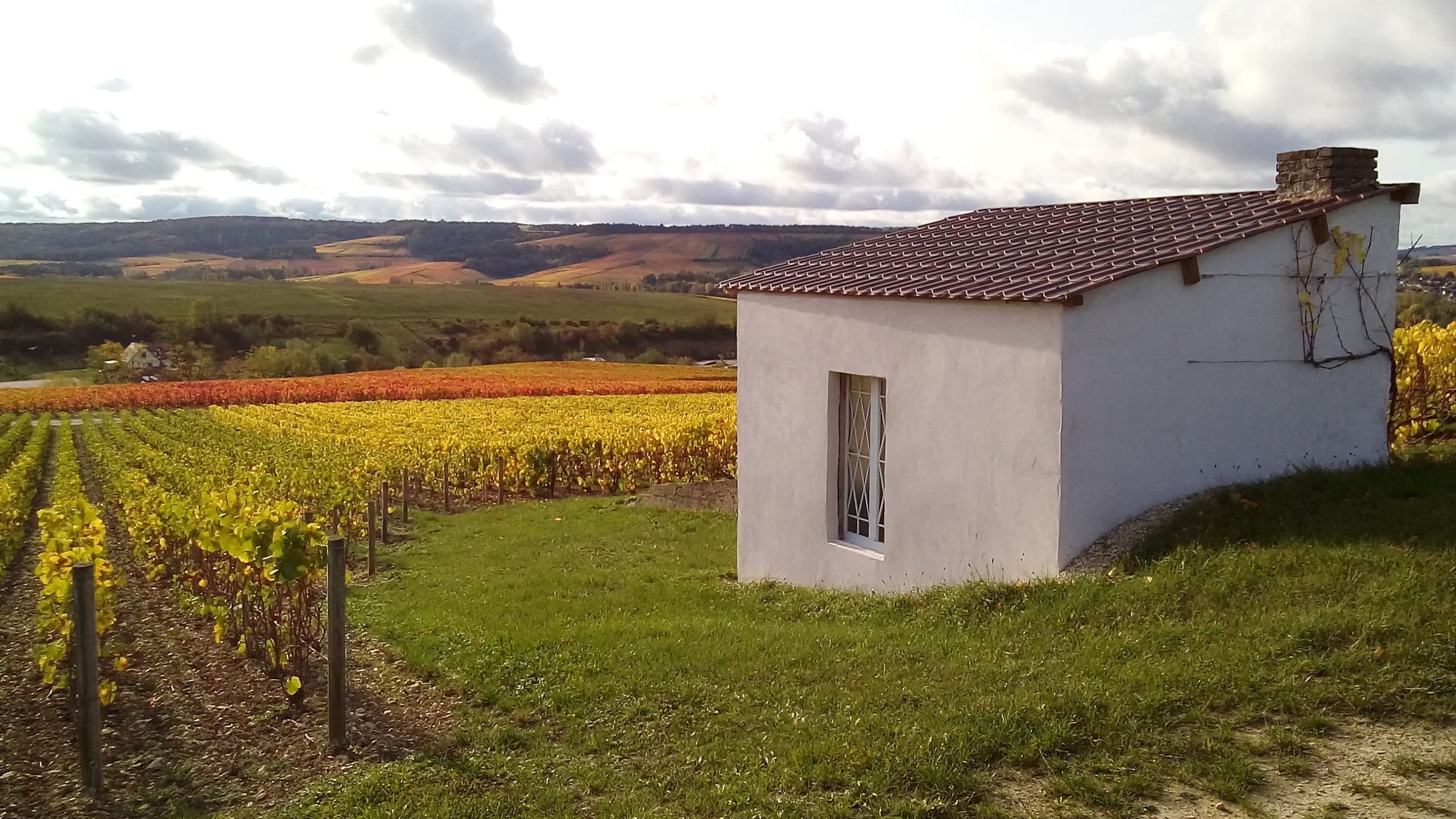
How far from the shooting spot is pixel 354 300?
363 feet

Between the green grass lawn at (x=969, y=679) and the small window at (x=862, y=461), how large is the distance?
1.17 m

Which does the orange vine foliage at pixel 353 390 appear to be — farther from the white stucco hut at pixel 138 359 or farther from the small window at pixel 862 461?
the small window at pixel 862 461

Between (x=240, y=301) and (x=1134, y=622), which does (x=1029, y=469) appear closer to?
(x=1134, y=622)

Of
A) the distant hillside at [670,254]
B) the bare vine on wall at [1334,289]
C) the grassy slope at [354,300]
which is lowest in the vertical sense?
the bare vine on wall at [1334,289]

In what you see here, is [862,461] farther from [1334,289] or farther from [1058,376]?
[1334,289]

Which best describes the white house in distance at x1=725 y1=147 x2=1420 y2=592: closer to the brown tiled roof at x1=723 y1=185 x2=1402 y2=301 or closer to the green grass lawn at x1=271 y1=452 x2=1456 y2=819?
the brown tiled roof at x1=723 y1=185 x2=1402 y2=301

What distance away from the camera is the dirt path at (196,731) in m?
6.47

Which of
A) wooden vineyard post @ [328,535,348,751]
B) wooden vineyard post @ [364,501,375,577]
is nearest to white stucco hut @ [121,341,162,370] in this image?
wooden vineyard post @ [364,501,375,577]

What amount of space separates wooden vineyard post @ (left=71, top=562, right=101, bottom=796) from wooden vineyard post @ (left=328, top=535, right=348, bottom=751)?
1414 millimetres

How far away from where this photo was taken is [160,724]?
7.77 metres

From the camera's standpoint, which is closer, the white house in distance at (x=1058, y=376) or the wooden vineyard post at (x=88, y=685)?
the wooden vineyard post at (x=88, y=685)

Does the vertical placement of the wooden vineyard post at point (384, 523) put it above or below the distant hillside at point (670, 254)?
below

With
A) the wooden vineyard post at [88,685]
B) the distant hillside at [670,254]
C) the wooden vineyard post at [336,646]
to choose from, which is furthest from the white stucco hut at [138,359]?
the wooden vineyard post at [336,646]

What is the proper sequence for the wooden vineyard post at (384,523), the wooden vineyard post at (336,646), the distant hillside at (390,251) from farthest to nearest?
the distant hillside at (390,251), the wooden vineyard post at (384,523), the wooden vineyard post at (336,646)
